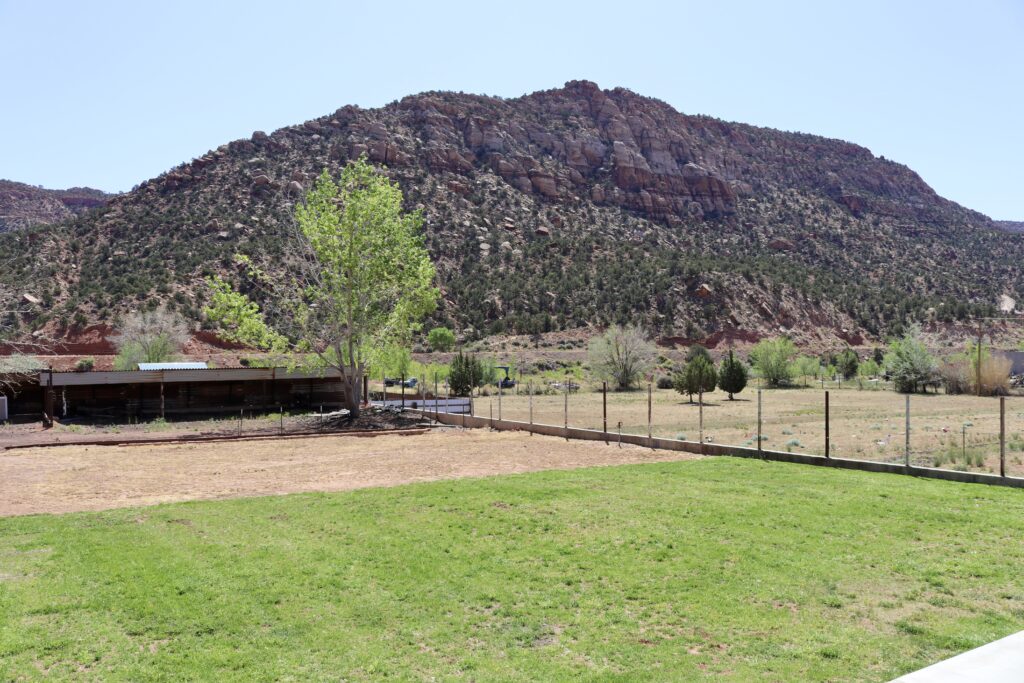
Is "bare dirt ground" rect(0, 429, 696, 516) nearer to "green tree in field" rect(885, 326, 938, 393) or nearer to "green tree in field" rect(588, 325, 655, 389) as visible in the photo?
"green tree in field" rect(588, 325, 655, 389)

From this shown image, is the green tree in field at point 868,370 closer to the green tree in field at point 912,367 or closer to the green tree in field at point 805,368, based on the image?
the green tree in field at point 805,368

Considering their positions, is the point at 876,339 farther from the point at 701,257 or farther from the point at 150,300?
the point at 150,300

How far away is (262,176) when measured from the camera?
90.9 m

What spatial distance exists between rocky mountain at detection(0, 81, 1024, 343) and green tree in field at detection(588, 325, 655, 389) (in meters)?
19.7

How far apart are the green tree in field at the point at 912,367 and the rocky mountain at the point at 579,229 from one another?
29066mm

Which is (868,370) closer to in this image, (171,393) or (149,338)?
(171,393)

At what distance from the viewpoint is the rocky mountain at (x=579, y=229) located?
78.7 metres

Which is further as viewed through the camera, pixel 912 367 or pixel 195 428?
pixel 912 367

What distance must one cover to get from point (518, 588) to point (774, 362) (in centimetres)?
6347

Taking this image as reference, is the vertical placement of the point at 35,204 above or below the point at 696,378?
above

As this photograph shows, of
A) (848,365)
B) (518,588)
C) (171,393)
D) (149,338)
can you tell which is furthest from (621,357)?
(518,588)

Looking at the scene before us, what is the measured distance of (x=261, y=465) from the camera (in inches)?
810

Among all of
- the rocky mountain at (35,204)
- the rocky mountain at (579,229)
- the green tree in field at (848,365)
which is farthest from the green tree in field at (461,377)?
the rocky mountain at (35,204)

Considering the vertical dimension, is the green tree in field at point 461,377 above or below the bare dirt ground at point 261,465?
above
